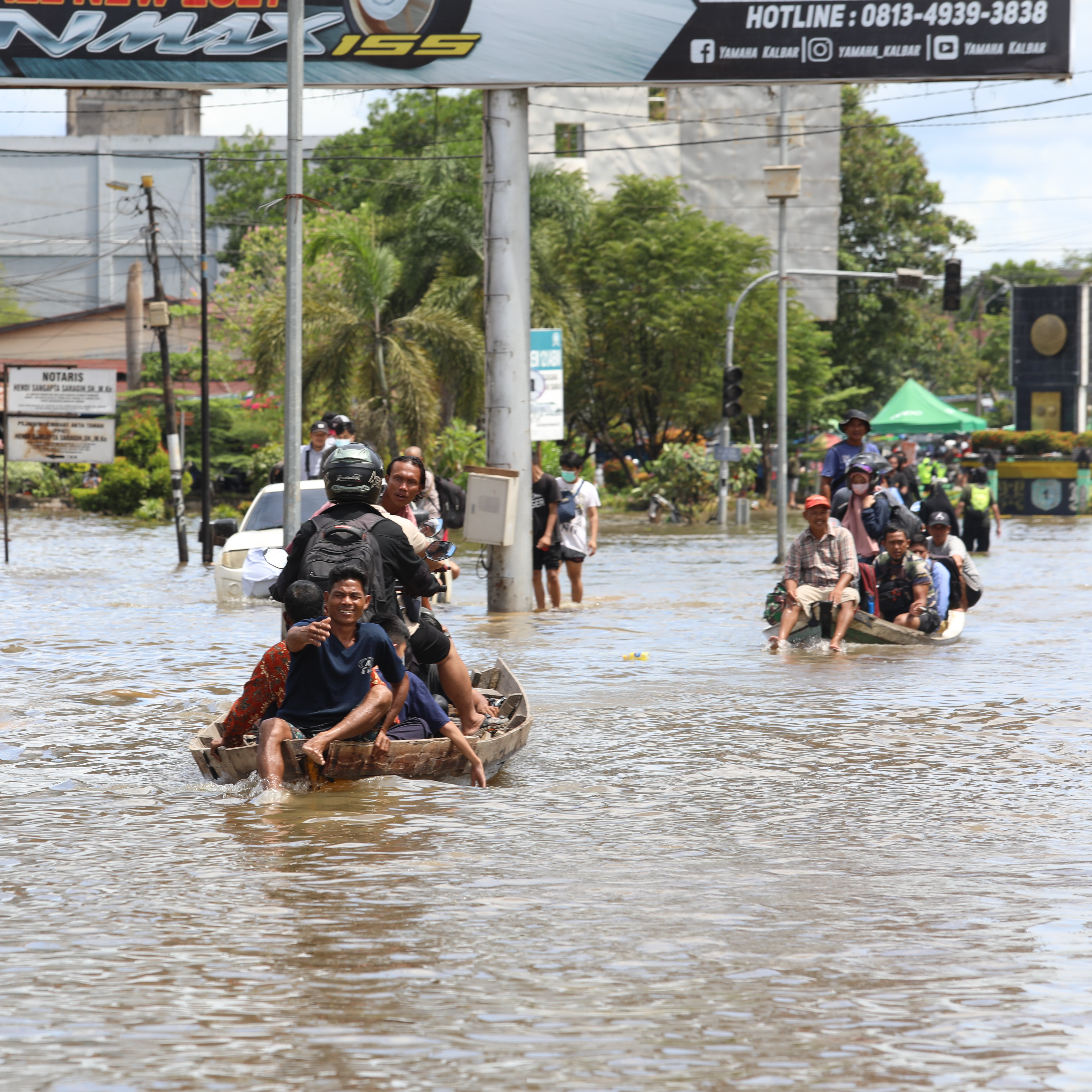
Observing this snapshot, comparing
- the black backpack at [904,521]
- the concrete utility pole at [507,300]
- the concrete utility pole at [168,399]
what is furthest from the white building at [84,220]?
the black backpack at [904,521]

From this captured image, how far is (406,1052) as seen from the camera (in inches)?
184

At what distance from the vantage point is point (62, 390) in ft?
93.8

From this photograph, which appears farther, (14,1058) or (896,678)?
(896,678)

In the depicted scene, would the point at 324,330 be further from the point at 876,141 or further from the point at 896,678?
the point at 876,141

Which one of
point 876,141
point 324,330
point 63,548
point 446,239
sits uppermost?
point 876,141

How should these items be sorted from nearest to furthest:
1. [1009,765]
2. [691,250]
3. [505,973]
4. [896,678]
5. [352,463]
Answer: [505,973] < [352,463] < [1009,765] < [896,678] < [691,250]

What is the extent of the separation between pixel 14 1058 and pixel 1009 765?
6.27 meters

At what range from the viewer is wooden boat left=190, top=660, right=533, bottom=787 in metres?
8.28

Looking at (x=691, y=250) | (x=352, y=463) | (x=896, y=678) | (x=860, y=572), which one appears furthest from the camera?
(x=691, y=250)

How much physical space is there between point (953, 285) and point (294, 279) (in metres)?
22.5

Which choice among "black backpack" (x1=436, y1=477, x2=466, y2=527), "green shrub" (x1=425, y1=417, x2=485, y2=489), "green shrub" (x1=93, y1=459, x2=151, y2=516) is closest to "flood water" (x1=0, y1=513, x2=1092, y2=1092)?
"black backpack" (x1=436, y1=477, x2=466, y2=527)

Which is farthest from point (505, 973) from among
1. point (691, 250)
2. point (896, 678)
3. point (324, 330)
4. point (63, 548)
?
point (691, 250)

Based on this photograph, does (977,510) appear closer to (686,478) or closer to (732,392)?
(732,392)

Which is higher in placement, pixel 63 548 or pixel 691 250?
pixel 691 250
